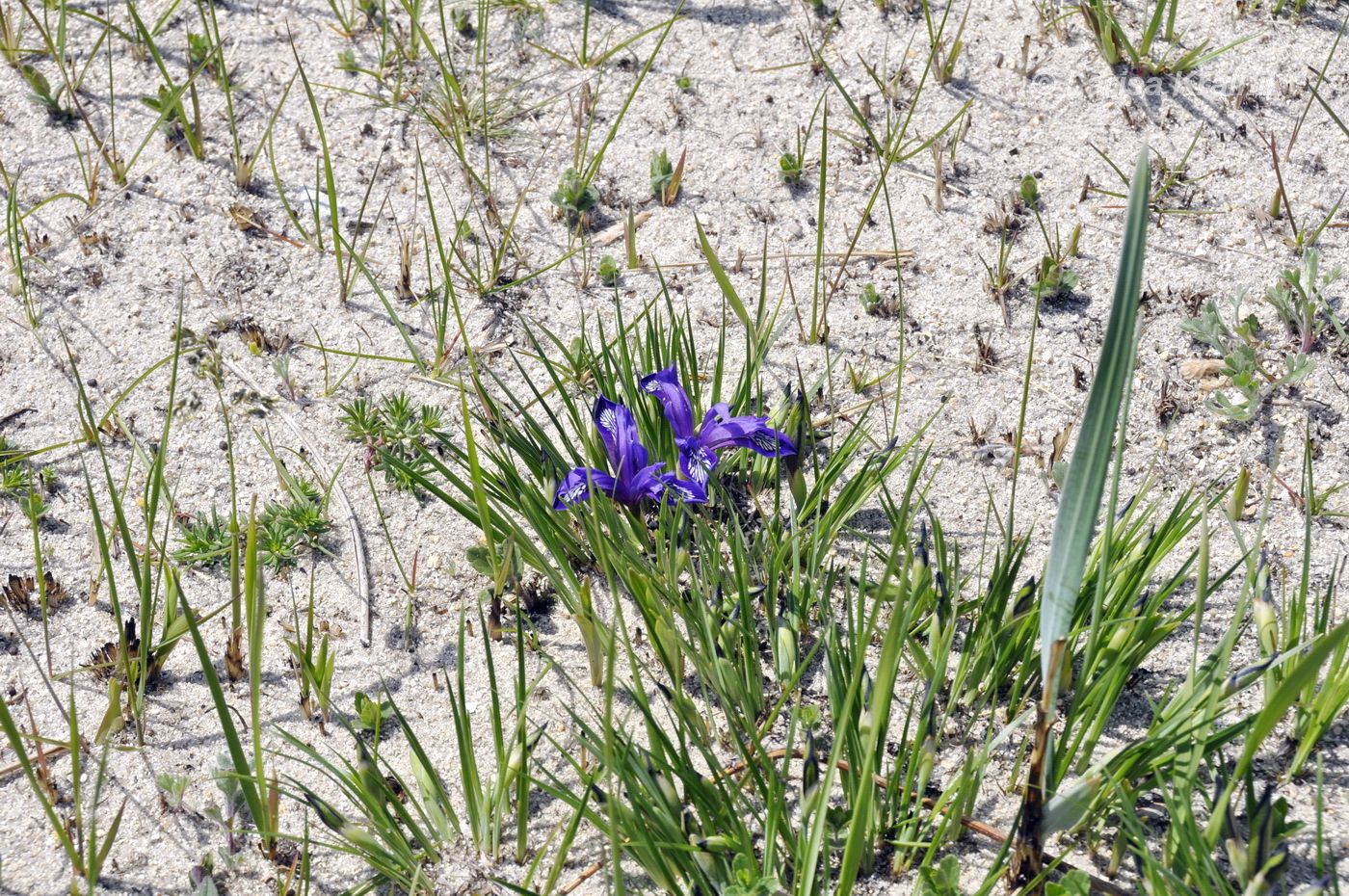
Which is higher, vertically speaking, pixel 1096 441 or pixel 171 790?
pixel 1096 441

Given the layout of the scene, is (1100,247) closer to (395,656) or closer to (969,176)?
(969,176)

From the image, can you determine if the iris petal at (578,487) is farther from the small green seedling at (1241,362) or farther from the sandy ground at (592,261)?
the small green seedling at (1241,362)

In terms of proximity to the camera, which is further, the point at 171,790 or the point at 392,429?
the point at 392,429

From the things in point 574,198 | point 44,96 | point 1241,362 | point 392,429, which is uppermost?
point 44,96

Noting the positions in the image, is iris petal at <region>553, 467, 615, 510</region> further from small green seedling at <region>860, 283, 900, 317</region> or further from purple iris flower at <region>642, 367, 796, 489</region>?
small green seedling at <region>860, 283, 900, 317</region>

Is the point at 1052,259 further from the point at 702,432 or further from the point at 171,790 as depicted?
the point at 171,790

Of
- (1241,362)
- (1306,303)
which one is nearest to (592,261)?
(1241,362)

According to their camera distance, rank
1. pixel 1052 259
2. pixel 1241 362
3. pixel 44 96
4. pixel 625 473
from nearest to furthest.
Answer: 1. pixel 625 473
2. pixel 1241 362
3. pixel 1052 259
4. pixel 44 96
